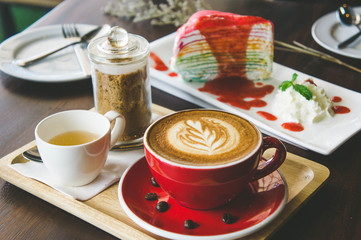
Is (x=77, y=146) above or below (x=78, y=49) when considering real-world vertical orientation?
above

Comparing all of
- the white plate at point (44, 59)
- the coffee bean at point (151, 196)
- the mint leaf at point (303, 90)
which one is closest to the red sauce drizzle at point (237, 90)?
the mint leaf at point (303, 90)

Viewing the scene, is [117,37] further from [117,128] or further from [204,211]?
[204,211]

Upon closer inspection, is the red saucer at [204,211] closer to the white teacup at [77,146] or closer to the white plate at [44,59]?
the white teacup at [77,146]

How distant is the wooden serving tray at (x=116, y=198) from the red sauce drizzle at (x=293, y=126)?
184mm

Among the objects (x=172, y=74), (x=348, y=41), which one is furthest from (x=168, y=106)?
(x=348, y=41)

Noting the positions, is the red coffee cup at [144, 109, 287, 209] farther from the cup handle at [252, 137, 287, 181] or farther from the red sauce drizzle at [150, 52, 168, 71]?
the red sauce drizzle at [150, 52, 168, 71]

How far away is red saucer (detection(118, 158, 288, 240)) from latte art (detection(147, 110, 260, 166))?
121 mm

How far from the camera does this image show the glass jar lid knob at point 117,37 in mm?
1018

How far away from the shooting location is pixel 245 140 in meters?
0.82

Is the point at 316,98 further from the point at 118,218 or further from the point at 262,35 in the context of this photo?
the point at 118,218

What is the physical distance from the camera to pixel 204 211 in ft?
2.73

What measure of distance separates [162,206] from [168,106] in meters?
0.53

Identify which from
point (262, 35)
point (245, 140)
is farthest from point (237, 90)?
point (245, 140)

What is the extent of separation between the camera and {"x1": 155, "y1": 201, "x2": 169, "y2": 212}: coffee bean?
32.5 inches
